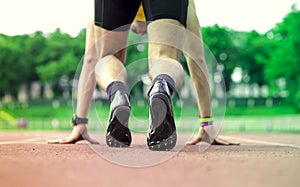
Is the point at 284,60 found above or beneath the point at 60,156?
above

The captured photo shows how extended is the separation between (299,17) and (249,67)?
19.6 feet

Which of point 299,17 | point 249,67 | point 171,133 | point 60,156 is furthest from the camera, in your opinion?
point 249,67

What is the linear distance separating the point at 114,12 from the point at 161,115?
63 centimetres

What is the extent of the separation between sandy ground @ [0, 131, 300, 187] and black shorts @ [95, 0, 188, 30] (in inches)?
23.3

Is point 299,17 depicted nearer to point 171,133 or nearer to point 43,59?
point 43,59

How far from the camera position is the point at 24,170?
Answer: 1.88 meters

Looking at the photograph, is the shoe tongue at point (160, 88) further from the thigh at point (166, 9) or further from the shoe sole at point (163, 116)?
the thigh at point (166, 9)

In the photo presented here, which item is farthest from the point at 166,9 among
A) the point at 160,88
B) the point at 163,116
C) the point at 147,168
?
the point at 147,168

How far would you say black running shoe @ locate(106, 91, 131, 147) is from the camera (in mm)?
2121

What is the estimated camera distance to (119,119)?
6.98 feet

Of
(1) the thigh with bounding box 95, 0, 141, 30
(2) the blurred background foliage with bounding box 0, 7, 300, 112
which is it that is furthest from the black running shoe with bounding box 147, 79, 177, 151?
(2) the blurred background foliage with bounding box 0, 7, 300, 112

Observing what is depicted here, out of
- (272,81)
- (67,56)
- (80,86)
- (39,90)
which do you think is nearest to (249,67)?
(272,81)

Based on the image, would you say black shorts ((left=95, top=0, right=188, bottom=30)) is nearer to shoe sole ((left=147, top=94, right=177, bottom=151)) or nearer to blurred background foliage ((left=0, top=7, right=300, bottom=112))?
shoe sole ((left=147, top=94, right=177, bottom=151))

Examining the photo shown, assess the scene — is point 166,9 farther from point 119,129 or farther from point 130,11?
point 119,129
